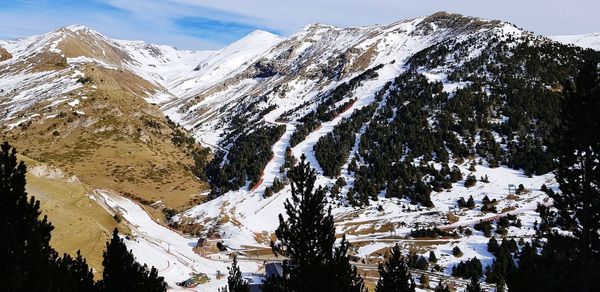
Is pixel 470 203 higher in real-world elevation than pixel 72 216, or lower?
higher

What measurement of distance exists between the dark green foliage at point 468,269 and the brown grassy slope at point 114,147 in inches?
2001

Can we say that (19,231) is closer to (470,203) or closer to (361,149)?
(470,203)

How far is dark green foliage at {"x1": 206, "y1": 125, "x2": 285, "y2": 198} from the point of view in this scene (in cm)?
8331

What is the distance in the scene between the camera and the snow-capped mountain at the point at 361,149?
61.9 meters

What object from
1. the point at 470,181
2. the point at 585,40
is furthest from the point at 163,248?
the point at 585,40

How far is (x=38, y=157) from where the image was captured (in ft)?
307

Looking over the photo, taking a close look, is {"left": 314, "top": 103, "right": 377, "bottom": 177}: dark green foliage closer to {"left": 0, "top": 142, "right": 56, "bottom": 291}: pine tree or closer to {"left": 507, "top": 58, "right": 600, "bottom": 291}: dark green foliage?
{"left": 507, "top": 58, "right": 600, "bottom": 291}: dark green foliage

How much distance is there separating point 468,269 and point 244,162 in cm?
5552

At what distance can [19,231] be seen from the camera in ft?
47.3

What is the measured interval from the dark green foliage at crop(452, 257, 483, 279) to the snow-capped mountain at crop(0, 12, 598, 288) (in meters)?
2.97

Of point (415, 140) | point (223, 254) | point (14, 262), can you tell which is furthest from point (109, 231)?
point (415, 140)

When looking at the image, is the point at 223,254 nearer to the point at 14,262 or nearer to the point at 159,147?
the point at 14,262

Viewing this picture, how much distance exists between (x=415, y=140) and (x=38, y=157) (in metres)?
75.1

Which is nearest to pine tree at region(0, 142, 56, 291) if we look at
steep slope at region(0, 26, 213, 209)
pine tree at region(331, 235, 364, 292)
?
pine tree at region(331, 235, 364, 292)
